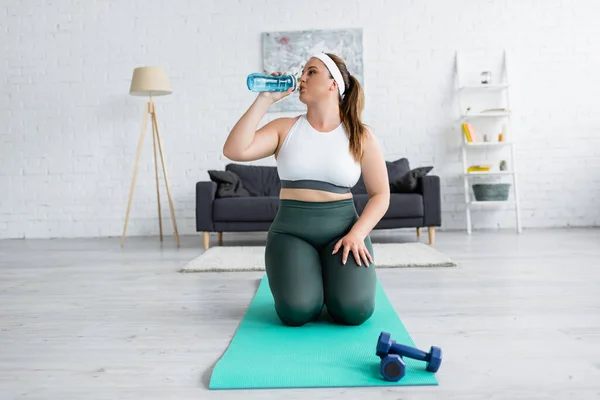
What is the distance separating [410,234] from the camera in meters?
5.59

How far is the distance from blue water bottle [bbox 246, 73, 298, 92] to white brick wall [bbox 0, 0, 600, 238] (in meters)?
3.87

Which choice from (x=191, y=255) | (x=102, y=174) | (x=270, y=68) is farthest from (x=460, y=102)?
(x=102, y=174)

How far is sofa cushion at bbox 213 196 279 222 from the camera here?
4629 millimetres

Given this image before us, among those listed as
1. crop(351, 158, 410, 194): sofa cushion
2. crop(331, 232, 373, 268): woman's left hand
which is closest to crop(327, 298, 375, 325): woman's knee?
crop(331, 232, 373, 268): woman's left hand

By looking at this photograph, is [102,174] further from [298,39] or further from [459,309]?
[459,309]

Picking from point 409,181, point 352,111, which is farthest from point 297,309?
point 409,181

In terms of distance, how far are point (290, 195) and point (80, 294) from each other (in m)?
1.26

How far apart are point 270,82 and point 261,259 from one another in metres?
2.00

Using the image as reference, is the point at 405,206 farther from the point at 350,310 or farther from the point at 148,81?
the point at 350,310

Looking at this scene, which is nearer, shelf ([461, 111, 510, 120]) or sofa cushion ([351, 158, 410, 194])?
sofa cushion ([351, 158, 410, 194])

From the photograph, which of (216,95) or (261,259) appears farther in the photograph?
(216,95)

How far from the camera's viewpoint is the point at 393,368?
140 centimetres

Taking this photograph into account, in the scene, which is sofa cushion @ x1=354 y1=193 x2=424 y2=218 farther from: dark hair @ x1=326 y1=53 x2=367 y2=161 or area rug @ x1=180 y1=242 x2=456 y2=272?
dark hair @ x1=326 y1=53 x2=367 y2=161

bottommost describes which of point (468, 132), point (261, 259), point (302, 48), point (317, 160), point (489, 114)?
point (261, 259)
